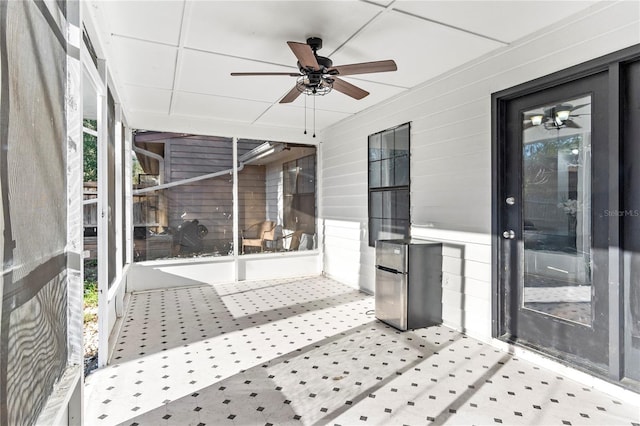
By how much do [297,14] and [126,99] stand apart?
3.05m

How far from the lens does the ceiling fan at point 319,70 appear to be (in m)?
2.65

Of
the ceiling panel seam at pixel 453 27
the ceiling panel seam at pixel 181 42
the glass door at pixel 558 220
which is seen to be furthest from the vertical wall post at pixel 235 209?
the glass door at pixel 558 220

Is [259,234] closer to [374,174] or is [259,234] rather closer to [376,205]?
[376,205]

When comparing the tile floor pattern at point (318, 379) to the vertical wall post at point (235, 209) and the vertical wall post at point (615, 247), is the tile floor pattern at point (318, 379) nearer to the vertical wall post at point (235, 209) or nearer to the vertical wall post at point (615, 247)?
the vertical wall post at point (615, 247)

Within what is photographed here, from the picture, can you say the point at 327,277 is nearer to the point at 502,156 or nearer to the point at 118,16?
the point at 502,156

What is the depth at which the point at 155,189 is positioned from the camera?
18.2 ft

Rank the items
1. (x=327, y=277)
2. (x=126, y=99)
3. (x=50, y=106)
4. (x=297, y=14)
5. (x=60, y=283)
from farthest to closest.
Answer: (x=327, y=277), (x=126, y=99), (x=297, y=14), (x=60, y=283), (x=50, y=106)

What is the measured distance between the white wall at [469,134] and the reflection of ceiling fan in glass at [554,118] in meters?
0.31

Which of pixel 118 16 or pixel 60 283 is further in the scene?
pixel 118 16

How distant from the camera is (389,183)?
4.83 m

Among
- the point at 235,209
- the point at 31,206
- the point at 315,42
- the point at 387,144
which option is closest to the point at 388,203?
the point at 387,144

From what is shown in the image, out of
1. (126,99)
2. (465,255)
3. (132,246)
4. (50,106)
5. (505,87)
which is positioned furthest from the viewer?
(132,246)

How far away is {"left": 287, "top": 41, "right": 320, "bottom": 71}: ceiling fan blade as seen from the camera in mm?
2473

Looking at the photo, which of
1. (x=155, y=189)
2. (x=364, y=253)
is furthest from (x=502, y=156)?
(x=155, y=189)
